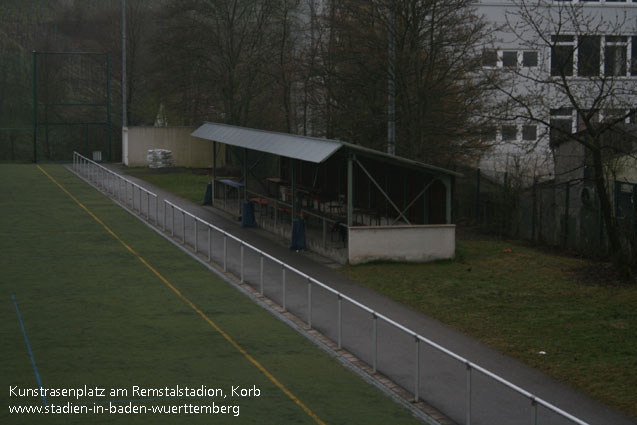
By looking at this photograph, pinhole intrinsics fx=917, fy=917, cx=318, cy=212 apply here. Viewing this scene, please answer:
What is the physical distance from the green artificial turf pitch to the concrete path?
0.68m

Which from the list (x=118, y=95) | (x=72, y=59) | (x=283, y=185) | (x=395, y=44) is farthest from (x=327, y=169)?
(x=72, y=59)

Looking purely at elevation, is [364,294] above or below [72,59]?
below

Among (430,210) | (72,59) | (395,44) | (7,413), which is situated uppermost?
(72,59)

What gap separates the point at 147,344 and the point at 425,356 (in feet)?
14.8

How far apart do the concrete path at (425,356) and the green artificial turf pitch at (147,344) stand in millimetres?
680

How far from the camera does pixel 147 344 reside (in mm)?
14820

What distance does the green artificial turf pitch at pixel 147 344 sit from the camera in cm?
1170

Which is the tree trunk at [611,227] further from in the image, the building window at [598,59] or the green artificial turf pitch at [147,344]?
the green artificial turf pitch at [147,344]

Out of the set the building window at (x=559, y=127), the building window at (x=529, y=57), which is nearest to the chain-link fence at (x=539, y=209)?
the building window at (x=559, y=127)

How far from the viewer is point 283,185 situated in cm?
3278

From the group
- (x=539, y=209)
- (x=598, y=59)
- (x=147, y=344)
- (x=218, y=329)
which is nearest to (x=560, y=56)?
(x=539, y=209)

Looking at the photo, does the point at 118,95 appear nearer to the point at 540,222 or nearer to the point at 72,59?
the point at 72,59

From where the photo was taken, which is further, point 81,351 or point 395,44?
point 395,44

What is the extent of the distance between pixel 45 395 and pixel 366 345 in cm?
516
